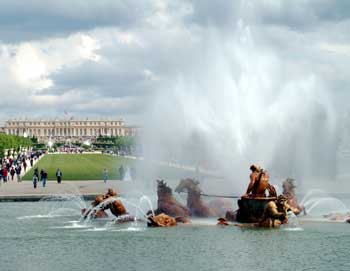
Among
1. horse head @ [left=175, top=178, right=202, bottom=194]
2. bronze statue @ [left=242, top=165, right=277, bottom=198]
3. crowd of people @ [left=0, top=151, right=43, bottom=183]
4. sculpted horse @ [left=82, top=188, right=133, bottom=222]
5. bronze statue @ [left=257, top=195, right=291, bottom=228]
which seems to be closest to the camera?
bronze statue @ [left=257, top=195, right=291, bottom=228]

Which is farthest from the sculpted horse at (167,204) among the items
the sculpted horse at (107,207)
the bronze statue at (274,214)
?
the bronze statue at (274,214)

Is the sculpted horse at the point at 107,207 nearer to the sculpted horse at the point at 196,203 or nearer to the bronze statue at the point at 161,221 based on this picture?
the bronze statue at the point at 161,221

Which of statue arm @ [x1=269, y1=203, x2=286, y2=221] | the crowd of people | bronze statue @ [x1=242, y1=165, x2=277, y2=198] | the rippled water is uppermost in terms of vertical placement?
the crowd of people

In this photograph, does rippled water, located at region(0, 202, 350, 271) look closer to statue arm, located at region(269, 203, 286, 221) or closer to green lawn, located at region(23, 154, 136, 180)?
statue arm, located at region(269, 203, 286, 221)

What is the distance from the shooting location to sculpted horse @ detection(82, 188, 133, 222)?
18.3 m

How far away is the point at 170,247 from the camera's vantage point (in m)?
14.1

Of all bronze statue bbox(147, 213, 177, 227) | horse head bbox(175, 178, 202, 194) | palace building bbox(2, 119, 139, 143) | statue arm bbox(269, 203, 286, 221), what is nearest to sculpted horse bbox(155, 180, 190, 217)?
horse head bbox(175, 178, 202, 194)

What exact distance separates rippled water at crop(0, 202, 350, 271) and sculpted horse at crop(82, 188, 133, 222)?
392 mm

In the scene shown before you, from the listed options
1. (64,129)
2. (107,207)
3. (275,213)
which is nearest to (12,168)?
(107,207)

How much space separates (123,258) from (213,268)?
1.76 m

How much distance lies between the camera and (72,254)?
534 inches

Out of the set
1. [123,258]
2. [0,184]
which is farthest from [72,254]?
[0,184]

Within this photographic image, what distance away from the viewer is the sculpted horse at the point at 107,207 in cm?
1834

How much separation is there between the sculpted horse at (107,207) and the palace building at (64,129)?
519ft
